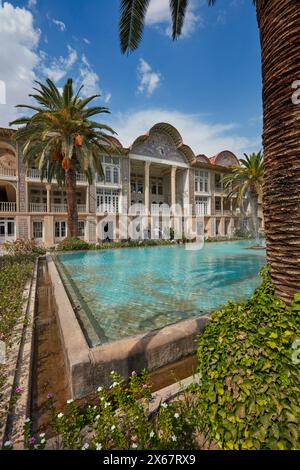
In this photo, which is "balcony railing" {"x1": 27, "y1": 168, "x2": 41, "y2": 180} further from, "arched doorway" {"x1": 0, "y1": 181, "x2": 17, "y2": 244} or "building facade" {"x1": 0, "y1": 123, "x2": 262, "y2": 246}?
"arched doorway" {"x1": 0, "y1": 181, "x2": 17, "y2": 244}

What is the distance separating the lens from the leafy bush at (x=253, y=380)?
1.61m

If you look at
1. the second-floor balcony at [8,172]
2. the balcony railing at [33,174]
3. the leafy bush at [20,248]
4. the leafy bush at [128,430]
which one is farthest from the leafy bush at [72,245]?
the leafy bush at [128,430]

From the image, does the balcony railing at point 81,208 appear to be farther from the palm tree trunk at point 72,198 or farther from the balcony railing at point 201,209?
the balcony railing at point 201,209

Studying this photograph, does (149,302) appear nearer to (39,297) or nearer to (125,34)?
(39,297)

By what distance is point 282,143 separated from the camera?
2480mm

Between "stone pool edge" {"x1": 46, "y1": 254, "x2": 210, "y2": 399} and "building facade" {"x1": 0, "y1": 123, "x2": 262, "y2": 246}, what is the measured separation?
63.8ft

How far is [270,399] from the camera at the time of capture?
169 centimetres

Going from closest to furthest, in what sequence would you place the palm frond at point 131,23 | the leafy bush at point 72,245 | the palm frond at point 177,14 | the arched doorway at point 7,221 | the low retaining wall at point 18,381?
the low retaining wall at point 18,381 < the palm frond at point 131,23 < the palm frond at point 177,14 < the leafy bush at point 72,245 < the arched doorway at point 7,221

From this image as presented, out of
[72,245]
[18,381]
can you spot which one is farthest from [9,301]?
[72,245]

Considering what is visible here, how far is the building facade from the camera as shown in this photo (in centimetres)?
2306

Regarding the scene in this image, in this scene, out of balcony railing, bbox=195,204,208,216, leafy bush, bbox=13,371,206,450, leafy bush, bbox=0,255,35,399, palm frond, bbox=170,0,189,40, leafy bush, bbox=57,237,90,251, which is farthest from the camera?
balcony railing, bbox=195,204,208,216

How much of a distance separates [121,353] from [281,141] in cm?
313

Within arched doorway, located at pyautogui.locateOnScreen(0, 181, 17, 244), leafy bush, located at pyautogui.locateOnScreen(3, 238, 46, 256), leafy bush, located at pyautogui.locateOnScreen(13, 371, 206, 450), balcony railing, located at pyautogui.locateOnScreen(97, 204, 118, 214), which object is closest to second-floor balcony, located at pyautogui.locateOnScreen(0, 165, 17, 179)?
arched doorway, located at pyautogui.locateOnScreen(0, 181, 17, 244)

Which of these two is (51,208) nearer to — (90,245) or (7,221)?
(7,221)
